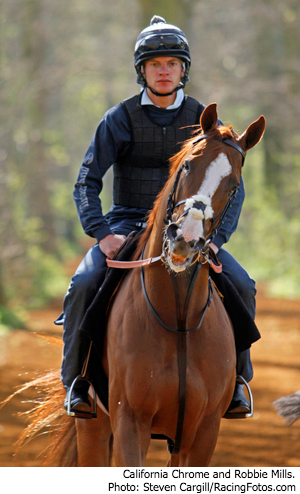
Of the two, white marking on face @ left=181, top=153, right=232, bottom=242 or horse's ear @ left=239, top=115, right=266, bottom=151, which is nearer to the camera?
white marking on face @ left=181, top=153, right=232, bottom=242

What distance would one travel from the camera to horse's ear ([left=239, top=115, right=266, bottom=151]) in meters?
3.97

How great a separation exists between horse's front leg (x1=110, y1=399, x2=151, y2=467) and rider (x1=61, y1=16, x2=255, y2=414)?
71cm

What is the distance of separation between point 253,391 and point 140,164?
19.0 feet

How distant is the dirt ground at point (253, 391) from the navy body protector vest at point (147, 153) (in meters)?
1.62

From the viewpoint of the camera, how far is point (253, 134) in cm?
A: 403

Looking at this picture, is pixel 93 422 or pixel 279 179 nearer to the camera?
pixel 93 422

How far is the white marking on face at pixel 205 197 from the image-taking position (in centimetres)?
344

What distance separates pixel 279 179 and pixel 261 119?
1873cm

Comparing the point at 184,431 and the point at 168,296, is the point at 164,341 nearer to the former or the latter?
the point at 168,296

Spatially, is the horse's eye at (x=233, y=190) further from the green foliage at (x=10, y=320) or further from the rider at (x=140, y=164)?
the green foliage at (x=10, y=320)

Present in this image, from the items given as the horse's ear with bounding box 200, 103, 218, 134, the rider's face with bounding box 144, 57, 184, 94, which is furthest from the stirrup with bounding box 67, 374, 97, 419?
the rider's face with bounding box 144, 57, 184, 94

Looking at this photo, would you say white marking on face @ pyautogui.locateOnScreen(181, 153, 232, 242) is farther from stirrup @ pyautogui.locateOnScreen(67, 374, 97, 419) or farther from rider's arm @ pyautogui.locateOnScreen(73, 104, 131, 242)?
stirrup @ pyautogui.locateOnScreen(67, 374, 97, 419)

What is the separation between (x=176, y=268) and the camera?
3.55 metres
